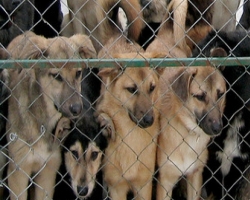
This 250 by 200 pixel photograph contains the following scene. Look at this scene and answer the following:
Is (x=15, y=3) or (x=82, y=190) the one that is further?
(x=15, y=3)

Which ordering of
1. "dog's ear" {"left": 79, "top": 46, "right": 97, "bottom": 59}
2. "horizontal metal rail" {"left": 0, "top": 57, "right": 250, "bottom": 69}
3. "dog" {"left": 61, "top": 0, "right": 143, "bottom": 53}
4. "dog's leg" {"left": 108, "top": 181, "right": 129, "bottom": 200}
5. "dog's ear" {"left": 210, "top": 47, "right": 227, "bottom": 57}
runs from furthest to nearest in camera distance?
"dog" {"left": 61, "top": 0, "right": 143, "bottom": 53} < "dog's leg" {"left": 108, "top": 181, "right": 129, "bottom": 200} < "dog's ear" {"left": 79, "top": 46, "right": 97, "bottom": 59} < "dog's ear" {"left": 210, "top": 47, "right": 227, "bottom": 57} < "horizontal metal rail" {"left": 0, "top": 57, "right": 250, "bottom": 69}

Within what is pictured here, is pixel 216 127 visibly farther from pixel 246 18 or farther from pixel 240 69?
pixel 246 18

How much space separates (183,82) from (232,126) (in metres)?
0.51

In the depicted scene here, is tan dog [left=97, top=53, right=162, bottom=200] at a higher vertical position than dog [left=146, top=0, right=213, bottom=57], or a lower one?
lower

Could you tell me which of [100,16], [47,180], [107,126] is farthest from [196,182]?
[100,16]

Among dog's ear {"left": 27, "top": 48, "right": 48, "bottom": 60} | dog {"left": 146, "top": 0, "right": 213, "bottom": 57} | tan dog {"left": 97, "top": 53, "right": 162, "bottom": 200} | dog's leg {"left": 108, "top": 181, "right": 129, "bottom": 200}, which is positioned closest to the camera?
dog's ear {"left": 27, "top": 48, "right": 48, "bottom": 60}

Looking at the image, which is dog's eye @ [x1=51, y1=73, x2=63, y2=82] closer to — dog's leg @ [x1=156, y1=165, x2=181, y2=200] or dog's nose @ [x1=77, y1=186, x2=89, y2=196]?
dog's nose @ [x1=77, y1=186, x2=89, y2=196]

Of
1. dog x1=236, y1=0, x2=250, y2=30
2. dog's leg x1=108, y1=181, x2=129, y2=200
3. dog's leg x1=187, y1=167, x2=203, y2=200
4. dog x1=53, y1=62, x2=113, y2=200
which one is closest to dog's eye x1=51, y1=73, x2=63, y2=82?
dog x1=53, y1=62, x2=113, y2=200

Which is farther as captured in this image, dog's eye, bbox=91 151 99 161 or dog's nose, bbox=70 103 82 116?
dog's eye, bbox=91 151 99 161

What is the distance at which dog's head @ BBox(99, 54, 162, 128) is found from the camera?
164 inches

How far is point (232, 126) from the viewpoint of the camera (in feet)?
14.5

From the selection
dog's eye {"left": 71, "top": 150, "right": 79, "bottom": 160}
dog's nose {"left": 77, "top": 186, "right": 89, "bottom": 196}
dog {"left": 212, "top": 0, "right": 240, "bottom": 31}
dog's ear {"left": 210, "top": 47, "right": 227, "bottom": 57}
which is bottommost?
dog's nose {"left": 77, "top": 186, "right": 89, "bottom": 196}

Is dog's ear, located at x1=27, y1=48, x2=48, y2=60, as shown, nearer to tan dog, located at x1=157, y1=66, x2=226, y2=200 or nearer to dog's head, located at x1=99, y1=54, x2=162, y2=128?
dog's head, located at x1=99, y1=54, x2=162, y2=128

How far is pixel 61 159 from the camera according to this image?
14.2ft
